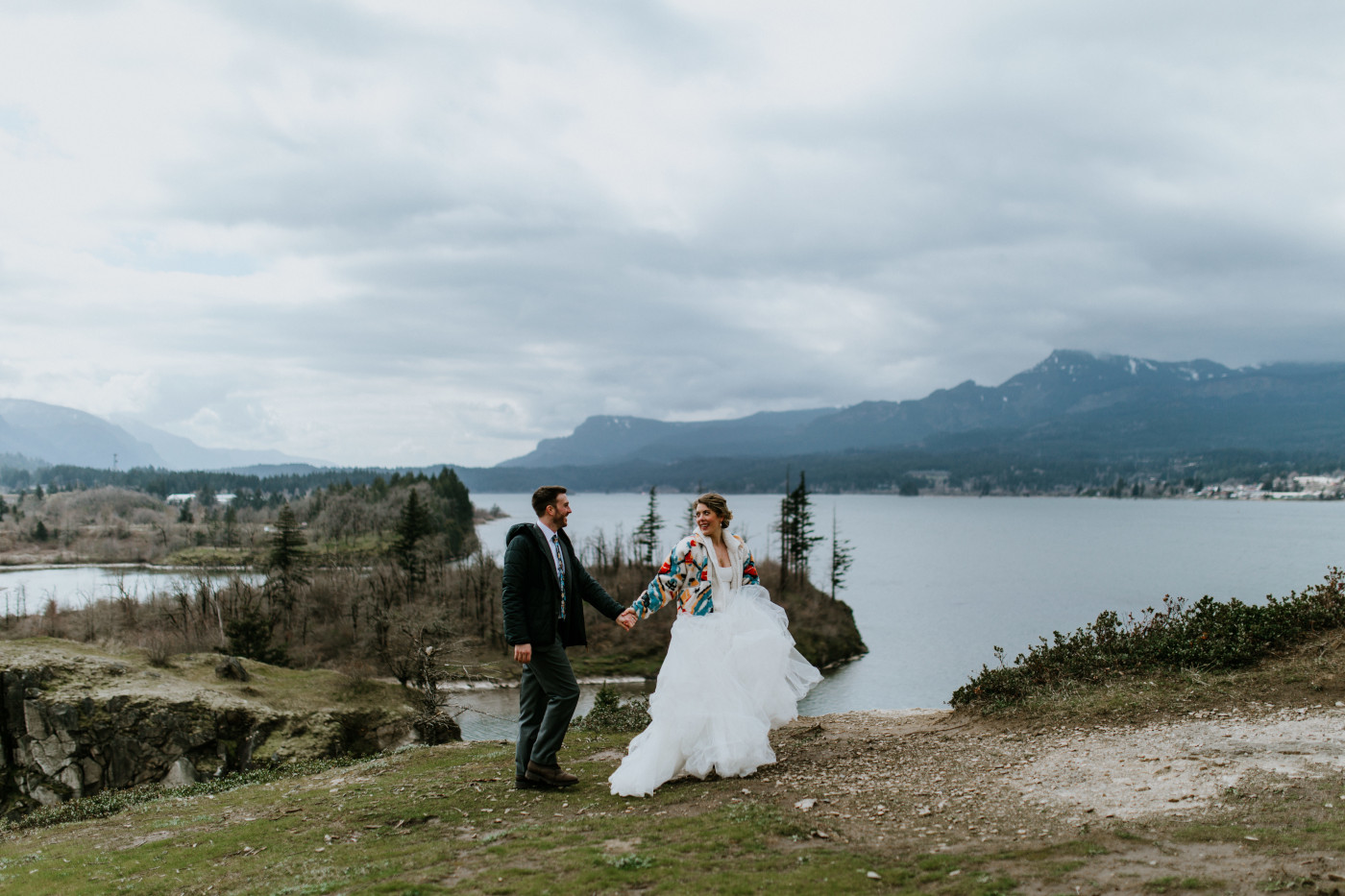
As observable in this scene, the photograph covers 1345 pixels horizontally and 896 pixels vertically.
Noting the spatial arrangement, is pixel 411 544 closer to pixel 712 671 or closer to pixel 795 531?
pixel 795 531

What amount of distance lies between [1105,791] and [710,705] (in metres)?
3.76

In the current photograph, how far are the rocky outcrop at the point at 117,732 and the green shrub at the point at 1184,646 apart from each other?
→ 18.1 metres

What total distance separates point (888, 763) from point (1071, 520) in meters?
206

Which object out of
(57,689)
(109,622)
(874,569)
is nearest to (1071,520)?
(874,569)

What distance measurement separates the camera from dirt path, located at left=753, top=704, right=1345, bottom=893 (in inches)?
197

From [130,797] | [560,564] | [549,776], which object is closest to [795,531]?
[130,797]

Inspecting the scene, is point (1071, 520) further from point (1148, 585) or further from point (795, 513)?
point (795, 513)

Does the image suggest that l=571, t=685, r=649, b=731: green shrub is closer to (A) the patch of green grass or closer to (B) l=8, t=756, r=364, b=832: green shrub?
(B) l=8, t=756, r=364, b=832: green shrub

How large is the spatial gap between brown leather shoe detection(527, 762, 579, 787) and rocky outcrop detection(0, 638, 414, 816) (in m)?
15.2

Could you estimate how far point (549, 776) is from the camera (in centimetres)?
853

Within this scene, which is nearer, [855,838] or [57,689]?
[855,838]

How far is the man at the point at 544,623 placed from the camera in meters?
8.19

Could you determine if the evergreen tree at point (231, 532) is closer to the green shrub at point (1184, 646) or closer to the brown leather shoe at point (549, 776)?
the brown leather shoe at point (549, 776)

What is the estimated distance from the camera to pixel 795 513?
246 feet
